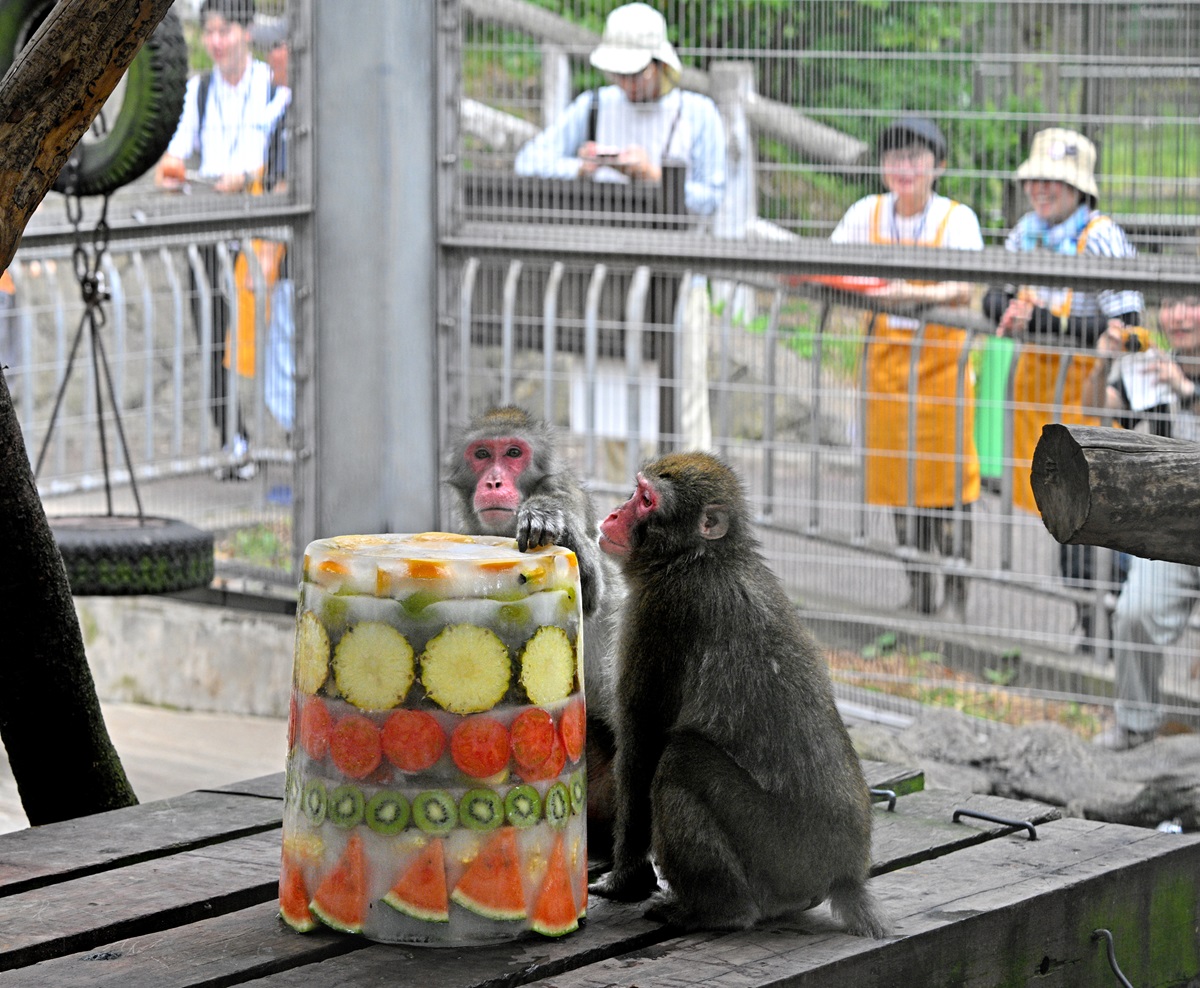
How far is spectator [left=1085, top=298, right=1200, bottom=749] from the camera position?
5695mm

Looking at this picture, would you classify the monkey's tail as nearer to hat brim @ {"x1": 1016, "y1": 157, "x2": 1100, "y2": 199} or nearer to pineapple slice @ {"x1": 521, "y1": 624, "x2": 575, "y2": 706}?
pineapple slice @ {"x1": 521, "y1": 624, "x2": 575, "y2": 706}

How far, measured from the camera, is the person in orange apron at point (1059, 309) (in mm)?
5785

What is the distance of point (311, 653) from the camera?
251 centimetres

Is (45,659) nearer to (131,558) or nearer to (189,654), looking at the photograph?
(131,558)

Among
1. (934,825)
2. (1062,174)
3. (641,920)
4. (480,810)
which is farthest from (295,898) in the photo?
(1062,174)

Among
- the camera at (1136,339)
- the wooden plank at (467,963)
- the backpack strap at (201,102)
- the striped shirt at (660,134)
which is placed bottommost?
the wooden plank at (467,963)

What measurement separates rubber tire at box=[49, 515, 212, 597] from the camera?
319cm

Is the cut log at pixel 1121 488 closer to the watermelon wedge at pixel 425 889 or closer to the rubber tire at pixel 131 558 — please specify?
the watermelon wedge at pixel 425 889

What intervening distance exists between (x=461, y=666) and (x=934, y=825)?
1386 millimetres

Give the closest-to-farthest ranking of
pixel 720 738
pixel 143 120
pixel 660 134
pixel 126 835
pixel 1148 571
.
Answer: pixel 720 738, pixel 126 835, pixel 143 120, pixel 1148 571, pixel 660 134

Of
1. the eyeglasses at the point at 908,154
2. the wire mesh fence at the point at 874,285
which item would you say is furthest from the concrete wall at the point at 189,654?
the eyeglasses at the point at 908,154

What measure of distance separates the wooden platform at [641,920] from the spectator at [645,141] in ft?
9.34

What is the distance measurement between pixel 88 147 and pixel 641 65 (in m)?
2.14

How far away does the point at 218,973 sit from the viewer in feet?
8.06
